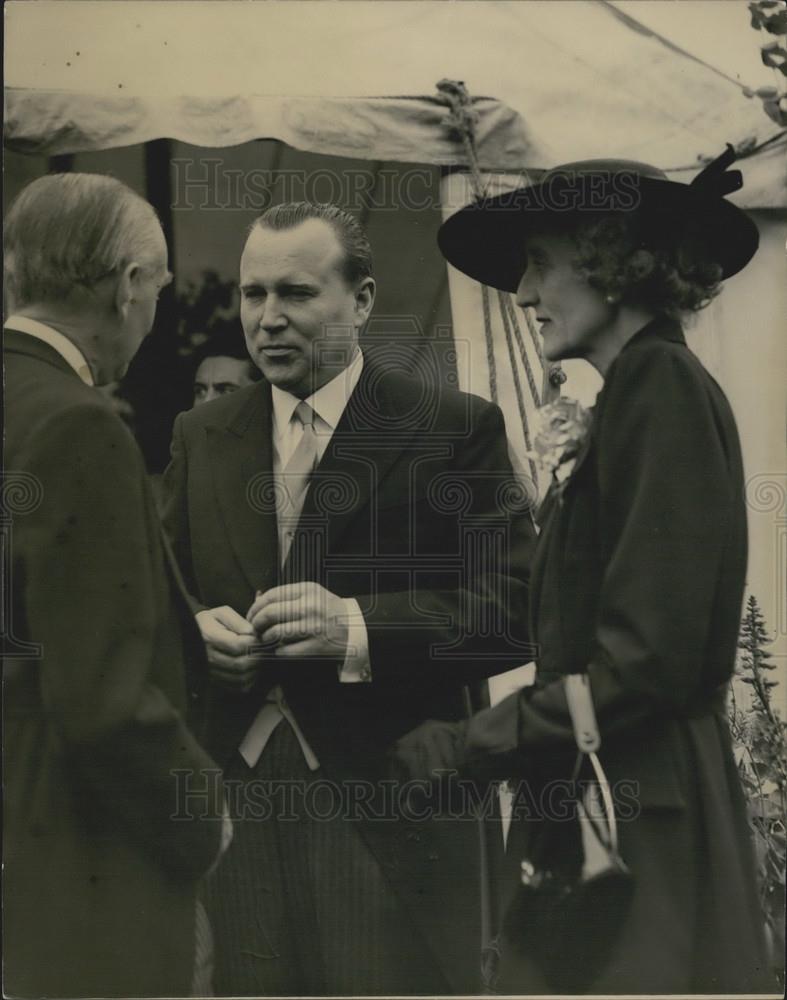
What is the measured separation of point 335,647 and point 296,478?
571 millimetres

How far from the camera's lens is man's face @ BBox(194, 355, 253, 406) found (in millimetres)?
4512

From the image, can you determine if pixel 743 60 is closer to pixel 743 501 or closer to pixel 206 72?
pixel 743 501

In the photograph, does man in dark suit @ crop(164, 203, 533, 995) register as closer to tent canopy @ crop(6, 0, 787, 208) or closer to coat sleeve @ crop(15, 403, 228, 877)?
coat sleeve @ crop(15, 403, 228, 877)

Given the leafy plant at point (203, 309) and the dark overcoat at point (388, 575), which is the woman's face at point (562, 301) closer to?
the dark overcoat at point (388, 575)

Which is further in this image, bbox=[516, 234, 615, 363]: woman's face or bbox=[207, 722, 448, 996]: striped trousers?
bbox=[516, 234, 615, 363]: woman's face

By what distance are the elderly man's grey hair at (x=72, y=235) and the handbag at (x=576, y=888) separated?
2.03 metres

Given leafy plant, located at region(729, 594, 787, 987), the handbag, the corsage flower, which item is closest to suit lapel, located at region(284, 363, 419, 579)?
the corsage flower

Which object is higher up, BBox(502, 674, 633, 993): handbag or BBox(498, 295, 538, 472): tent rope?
BBox(498, 295, 538, 472): tent rope

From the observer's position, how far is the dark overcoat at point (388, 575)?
14.5 ft

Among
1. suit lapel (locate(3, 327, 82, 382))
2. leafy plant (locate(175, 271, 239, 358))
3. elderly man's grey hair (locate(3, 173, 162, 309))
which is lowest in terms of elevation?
suit lapel (locate(3, 327, 82, 382))

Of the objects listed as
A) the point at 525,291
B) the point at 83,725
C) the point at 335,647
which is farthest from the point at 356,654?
the point at 525,291

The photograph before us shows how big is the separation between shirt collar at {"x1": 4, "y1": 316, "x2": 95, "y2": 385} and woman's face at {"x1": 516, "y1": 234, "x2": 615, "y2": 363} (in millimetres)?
1456

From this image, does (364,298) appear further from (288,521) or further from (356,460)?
(288,521)

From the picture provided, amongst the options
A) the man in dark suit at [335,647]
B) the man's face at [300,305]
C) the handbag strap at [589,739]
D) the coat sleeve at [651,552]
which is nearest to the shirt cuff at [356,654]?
the man in dark suit at [335,647]
